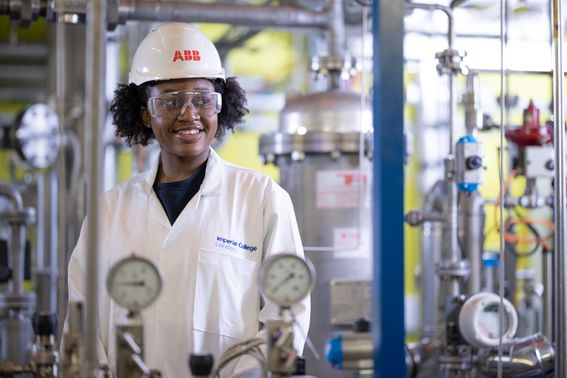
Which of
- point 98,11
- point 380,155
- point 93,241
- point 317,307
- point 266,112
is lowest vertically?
point 317,307

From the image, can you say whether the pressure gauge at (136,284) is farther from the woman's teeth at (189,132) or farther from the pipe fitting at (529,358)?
the pipe fitting at (529,358)

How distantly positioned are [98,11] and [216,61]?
69 centimetres

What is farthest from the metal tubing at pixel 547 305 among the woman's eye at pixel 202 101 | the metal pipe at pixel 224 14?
the woman's eye at pixel 202 101

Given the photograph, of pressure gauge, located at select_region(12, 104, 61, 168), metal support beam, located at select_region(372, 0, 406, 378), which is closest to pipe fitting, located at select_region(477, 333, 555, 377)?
metal support beam, located at select_region(372, 0, 406, 378)

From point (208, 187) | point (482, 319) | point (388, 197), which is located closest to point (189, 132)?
point (208, 187)

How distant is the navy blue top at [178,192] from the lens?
85.7 inches

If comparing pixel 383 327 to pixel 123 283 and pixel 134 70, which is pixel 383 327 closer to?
pixel 123 283

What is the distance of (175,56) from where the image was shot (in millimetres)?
2191

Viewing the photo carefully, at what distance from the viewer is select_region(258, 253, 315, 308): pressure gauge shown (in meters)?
1.70

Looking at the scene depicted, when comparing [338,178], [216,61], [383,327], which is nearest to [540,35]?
[338,178]

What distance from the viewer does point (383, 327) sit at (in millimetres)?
1789

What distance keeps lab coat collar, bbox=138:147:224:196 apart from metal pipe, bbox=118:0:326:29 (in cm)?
101

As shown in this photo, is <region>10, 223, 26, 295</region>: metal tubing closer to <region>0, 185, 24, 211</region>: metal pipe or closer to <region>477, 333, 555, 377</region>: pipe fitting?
<region>0, 185, 24, 211</region>: metal pipe

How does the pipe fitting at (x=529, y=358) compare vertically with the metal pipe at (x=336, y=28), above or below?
below
